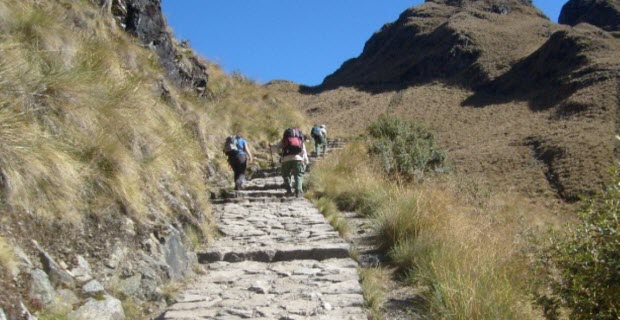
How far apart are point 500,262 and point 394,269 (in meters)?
1.28

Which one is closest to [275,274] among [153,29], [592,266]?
[592,266]

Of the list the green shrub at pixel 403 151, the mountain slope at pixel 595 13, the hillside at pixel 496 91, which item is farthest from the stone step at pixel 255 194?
A: the mountain slope at pixel 595 13

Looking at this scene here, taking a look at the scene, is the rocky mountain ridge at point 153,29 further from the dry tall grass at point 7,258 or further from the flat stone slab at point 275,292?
the dry tall grass at point 7,258

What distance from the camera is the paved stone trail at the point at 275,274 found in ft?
14.3

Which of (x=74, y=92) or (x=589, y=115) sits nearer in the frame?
(x=74, y=92)

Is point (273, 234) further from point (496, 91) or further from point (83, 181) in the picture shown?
point (496, 91)

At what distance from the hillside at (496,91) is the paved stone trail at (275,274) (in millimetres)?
25091

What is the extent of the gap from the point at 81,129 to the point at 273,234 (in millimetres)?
2971

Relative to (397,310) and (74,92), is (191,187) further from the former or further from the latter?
(397,310)

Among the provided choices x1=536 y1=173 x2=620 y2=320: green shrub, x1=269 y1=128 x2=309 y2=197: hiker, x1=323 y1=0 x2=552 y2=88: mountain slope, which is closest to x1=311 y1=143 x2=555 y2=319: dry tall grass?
x1=536 y1=173 x2=620 y2=320: green shrub

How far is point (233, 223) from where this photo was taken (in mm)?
8031

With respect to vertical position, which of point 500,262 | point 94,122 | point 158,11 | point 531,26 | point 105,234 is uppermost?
point 531,26

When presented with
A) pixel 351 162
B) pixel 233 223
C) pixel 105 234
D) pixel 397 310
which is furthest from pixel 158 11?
pixel 397 310

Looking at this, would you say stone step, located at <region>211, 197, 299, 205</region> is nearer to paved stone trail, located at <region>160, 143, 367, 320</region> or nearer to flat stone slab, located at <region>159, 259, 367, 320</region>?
paved stone trail, located at <region>160, 143, 367, 320</region>
